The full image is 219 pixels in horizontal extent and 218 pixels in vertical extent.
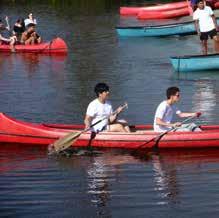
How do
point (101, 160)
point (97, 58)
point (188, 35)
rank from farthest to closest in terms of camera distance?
point (188, 35) → point (97, 58) → point (101, 160)

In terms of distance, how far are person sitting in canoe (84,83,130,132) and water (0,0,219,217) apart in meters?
0.54

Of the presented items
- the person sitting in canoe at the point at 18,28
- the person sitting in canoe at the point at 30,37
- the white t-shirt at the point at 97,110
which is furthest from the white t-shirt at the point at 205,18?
the white t-shirt at the point at 97,110

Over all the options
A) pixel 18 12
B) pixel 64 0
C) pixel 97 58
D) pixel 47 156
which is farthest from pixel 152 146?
pixel 64 0

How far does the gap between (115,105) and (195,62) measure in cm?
486

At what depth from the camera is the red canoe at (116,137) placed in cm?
1578

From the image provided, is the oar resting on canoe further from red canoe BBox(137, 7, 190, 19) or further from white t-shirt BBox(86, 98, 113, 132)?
red canoe BBox(137, 7, 190, 19)

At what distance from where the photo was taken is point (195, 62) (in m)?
24.9

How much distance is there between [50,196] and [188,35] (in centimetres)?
2239

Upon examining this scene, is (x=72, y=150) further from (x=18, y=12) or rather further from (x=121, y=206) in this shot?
(x=18, y=12)

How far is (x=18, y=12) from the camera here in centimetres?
4622

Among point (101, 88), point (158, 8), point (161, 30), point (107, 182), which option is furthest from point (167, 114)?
point (158, 8)

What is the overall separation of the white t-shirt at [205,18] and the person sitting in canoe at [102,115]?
10.8 metres

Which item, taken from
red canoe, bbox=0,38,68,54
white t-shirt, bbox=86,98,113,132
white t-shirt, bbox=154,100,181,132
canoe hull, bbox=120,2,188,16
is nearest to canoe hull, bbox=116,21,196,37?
red canoe, bbox=0,38,68,54

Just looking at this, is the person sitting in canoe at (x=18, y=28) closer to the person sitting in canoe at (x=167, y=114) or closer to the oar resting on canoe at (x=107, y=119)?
the oar resting on canoe at (x=107, y=119)
